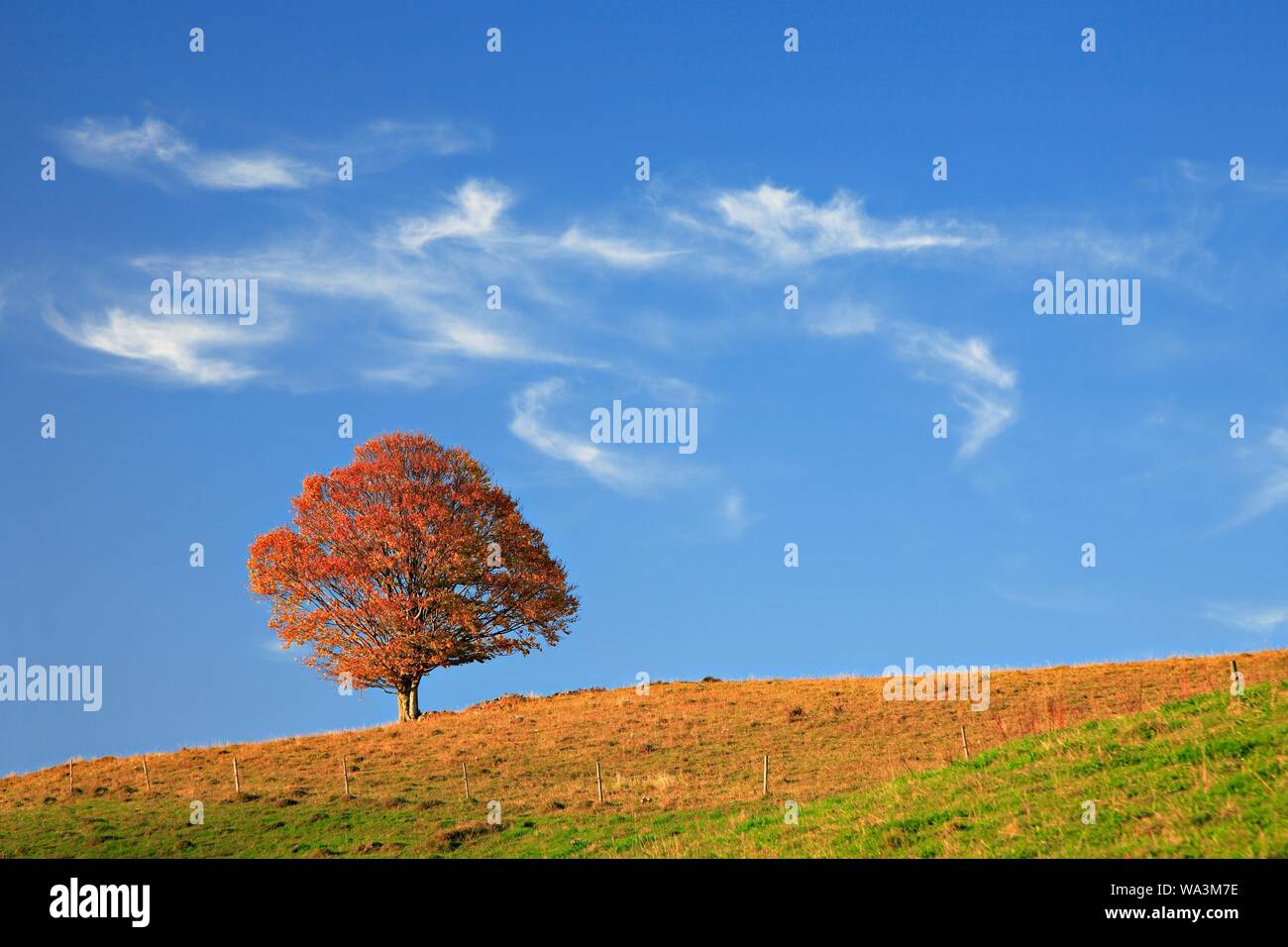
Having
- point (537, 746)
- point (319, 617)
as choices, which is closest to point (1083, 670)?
point (537, 746)

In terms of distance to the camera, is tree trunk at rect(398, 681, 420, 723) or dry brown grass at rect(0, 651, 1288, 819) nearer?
dry brown grass at rect(0, 651, 1288, 819)

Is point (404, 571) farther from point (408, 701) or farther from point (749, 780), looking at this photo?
point (749, 780)

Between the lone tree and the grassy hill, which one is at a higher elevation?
the lone tree

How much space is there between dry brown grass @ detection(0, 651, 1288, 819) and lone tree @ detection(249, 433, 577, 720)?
13.4 ft

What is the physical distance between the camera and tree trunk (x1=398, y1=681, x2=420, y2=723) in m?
60.8

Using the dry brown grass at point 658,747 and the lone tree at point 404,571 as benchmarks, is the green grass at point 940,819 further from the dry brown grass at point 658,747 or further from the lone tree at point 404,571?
the lone tree at point 404,571

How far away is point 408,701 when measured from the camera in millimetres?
60969

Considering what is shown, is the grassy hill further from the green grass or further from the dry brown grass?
the dry brown grass

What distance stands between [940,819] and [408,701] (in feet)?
144

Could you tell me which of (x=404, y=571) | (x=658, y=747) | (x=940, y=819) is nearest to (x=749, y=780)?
(x=658, y=747)

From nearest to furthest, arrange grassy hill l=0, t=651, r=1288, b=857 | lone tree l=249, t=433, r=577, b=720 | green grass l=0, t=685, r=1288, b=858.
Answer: green grass l=0, t=685, r=1288, b=858
grassy hill l=0, t=651, r=1288, b=857
lone tree l=249, t=433, r=577, b=720

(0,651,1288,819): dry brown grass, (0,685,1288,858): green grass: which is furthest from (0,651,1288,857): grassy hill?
(0,651,1288,819): dry brown grass

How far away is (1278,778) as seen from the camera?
61.7 feet

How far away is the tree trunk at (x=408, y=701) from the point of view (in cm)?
6075
